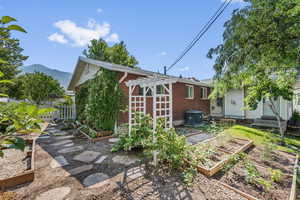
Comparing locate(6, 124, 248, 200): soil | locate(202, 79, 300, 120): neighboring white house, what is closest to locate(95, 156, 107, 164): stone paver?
locate(6, 124, 248, 200): soil

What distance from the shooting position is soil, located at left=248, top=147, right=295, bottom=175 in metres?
4.03

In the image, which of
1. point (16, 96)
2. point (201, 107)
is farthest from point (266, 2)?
point (16, 96)

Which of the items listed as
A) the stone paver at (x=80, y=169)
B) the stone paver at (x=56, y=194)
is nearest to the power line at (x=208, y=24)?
the stone paver at (x=80, y=169)

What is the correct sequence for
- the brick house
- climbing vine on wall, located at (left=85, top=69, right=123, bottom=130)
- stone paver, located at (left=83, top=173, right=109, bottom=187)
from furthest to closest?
the brick house < climbing vine on wall, located at (left=85, top=69, right=123, bottom=130) < stone paver, located at (left=83, top=173, right=109, bottom=187)

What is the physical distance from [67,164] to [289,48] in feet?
23.8

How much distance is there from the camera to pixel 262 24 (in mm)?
3971

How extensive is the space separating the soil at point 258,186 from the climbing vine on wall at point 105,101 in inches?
200

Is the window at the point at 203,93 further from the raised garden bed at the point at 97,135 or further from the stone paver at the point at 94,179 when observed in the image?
the stone paver at the point at 94,179

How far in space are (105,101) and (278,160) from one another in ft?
23.0

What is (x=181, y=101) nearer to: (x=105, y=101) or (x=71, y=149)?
(x=105, y=101)

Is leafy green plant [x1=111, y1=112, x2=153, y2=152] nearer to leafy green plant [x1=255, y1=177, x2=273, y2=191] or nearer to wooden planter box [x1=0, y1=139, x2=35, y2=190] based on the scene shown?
wooden planter box [x1=0, y1=139, x2=35, y2=190]

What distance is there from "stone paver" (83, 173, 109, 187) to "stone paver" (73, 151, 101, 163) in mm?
909

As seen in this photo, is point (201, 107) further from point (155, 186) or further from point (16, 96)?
point (16, 96)

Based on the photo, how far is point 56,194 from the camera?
265 centimetres
